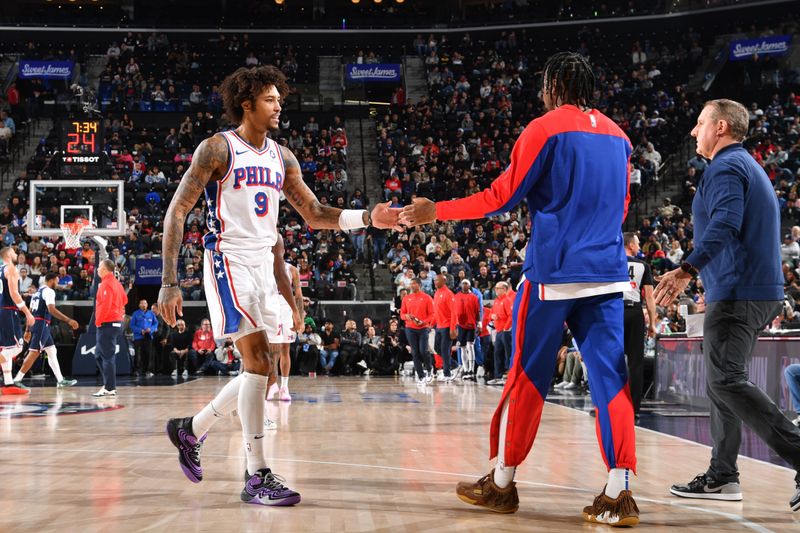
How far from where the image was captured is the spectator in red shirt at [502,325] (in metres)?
14.5

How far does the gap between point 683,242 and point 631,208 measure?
470 centimetres

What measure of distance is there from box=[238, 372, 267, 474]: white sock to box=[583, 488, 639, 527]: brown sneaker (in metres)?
1.64

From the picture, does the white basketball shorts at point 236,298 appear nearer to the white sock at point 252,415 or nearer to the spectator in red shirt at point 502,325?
the white sock at point 252,415

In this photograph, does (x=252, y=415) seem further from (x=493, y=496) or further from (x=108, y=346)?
(x=108, y=346)

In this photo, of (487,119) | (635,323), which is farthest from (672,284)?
(487,119)

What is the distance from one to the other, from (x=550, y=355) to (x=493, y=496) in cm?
71

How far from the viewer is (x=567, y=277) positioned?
3652 millimetres

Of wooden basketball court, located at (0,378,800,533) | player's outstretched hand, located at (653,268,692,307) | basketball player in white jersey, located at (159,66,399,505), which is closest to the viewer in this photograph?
wooden basketball court, located at (0,378,800,533)

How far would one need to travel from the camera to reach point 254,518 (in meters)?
3.61

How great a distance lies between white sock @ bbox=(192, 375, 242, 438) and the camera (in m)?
4.42

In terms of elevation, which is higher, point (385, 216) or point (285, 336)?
point (385, 216)

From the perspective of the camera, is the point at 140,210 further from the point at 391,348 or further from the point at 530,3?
the point at 530,3

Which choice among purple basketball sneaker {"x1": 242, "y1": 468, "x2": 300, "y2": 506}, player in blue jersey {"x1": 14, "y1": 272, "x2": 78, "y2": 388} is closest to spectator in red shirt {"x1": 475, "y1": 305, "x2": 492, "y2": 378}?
player in blue jersey {"x1": 14, "y1": 272, "x2": 78, "y2": 388}

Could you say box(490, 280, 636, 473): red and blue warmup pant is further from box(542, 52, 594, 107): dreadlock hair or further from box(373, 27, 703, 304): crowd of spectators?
box(373, 27, 703, 304): crowd of spectators
